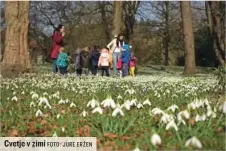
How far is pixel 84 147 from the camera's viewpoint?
12.8 ft

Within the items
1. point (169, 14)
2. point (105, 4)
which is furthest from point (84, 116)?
point (169, 14)

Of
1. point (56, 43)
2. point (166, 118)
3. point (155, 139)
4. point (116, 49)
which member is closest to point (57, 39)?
point (56, 43)

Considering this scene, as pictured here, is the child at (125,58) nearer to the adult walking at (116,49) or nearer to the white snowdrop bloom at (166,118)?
the adult walking at (116,49)

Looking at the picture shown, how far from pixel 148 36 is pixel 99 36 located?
671cm

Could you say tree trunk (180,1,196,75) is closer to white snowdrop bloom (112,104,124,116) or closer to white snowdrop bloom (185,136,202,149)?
white snowdrop bloom (112,104,124,116)

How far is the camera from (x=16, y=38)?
15656 millimetres

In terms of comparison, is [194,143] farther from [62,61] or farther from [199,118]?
[62,61]
